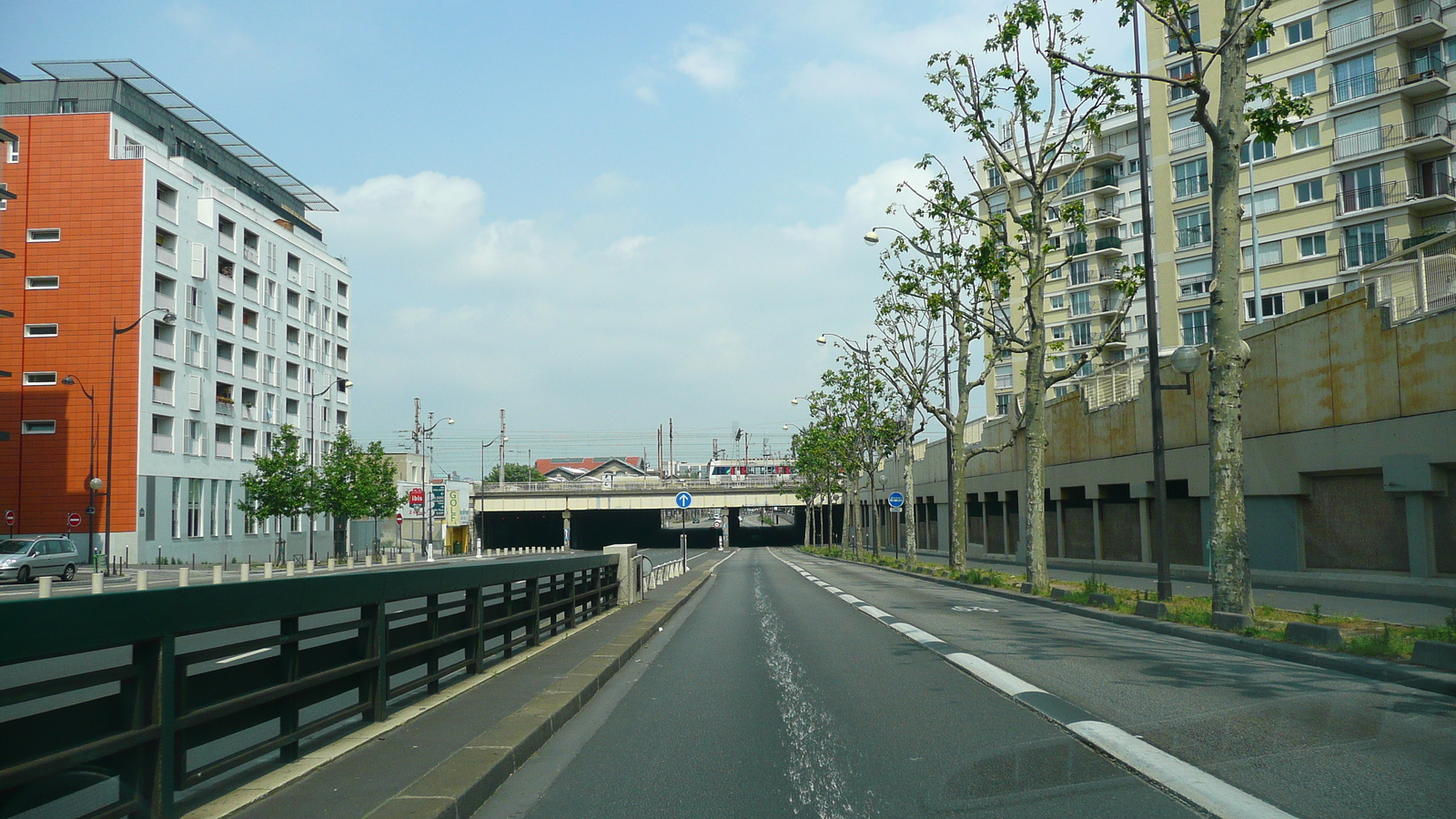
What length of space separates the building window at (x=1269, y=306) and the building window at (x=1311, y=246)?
7.72 feet

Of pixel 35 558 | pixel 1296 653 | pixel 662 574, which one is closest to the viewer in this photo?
pixel 1296 653

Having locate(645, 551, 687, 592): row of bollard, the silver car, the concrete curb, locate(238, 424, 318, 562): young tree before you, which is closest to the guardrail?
the concrete curb

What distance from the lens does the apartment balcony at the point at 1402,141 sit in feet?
160

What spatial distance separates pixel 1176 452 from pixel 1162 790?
974 inches

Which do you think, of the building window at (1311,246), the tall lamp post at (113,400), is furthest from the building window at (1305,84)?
the tall lamp post at (113,400)

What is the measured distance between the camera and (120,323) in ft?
177

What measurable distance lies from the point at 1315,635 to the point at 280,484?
179 feet

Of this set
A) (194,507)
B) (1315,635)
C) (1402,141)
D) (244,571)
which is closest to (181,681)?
(1315,635)

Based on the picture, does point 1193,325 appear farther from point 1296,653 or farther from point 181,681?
point 181,681

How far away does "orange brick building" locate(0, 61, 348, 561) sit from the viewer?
53.0 metres

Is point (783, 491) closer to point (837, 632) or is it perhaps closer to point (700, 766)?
point (837, 632)

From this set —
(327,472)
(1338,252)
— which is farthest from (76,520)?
(1338,252)

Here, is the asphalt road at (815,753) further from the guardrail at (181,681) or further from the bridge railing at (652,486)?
the bridge railing at (652,486)

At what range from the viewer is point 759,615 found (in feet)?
62.7
